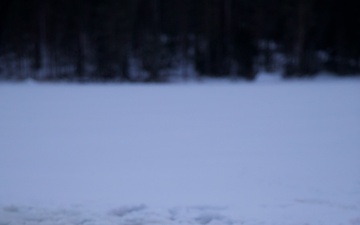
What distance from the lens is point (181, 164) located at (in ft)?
23.7

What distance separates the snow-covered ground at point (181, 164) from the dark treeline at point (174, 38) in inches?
610

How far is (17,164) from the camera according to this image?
7.23m

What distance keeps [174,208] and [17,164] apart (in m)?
3.56

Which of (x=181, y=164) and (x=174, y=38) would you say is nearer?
(x=181, y=164)

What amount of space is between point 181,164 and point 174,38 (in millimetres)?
23119

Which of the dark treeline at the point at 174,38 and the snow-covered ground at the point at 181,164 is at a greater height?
the dark treeline at the point at 174,38

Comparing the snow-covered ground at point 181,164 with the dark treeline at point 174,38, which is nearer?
the snow-covered ground at point 181,164

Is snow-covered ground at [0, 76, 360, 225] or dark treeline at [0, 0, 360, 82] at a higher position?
Result: dark treeline at [0, 0, 360, 82]

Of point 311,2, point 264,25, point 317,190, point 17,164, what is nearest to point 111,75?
point 264,25

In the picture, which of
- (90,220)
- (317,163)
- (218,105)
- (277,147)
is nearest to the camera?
(90,220)

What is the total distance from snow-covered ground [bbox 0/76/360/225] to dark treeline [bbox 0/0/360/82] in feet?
50.9

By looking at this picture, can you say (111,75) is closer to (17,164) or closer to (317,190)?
(17,164)

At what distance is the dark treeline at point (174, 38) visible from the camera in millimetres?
Result: 27906

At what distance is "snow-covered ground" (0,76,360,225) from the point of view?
16.9ft
